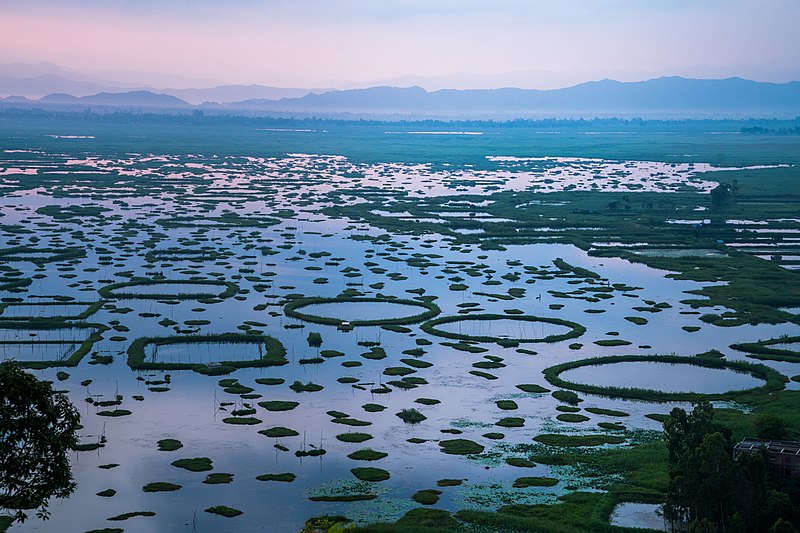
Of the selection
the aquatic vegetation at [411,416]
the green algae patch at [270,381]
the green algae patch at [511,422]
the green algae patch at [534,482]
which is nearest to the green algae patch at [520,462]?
the green algae patch at [534,482]

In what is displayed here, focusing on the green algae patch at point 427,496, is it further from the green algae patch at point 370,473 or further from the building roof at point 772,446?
the building roof at point 772,446

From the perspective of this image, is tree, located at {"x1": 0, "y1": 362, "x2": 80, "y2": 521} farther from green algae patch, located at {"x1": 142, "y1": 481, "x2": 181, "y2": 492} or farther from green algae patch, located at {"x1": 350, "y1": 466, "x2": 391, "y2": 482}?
green algae patch, located at {"x1": 350, "y1": 466, "x2": 391, "y2": 482}

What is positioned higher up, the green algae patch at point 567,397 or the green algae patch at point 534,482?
the green algae patch at point 567,397

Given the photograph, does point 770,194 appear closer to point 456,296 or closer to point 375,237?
point 375,237

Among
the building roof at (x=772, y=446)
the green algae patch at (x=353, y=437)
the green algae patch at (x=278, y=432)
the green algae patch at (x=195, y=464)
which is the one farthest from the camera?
the green algae patch at (x=278, y=432)

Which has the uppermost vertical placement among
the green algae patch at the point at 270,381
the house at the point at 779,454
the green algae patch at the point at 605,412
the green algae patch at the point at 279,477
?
the house at the point at 779,454

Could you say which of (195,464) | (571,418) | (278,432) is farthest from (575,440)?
(195,464)

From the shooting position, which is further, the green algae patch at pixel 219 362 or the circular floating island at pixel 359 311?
the circular floating island at pixel 359 311

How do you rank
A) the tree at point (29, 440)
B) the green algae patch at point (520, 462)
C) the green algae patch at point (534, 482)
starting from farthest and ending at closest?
1. the green algae patch at point (520, 462)
2. the green algae patch at point (534, 482)
3. the tree at point (29, 440)
